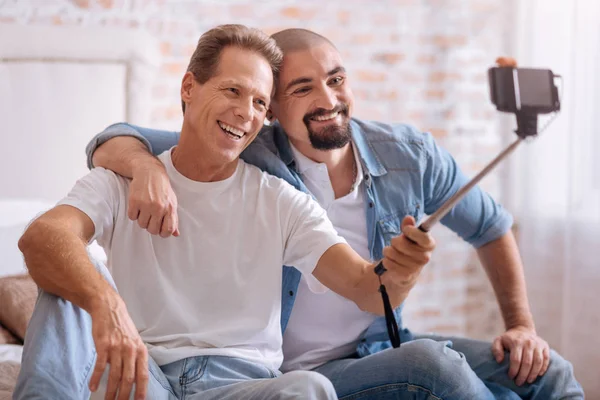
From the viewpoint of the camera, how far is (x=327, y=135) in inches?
74.9

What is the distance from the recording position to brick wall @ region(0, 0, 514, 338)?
10.5 ft

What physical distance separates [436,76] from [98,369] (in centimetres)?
237

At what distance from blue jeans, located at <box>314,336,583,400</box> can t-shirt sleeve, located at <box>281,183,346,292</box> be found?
20 centimetres

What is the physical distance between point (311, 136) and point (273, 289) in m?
0.43

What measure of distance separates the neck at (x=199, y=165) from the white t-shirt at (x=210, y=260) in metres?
0.03

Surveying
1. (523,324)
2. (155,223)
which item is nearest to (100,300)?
(155,223)

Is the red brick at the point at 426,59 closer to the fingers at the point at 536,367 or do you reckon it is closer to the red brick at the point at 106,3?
the red brick at the point at 106,3

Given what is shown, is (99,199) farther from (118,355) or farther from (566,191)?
(566,191)

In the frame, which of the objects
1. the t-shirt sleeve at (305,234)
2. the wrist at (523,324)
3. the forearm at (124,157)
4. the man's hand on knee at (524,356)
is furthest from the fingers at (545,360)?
the forearm at (124,157)

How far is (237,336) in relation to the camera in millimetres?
1627

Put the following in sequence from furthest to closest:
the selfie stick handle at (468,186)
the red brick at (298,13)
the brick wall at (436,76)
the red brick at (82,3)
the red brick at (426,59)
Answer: the red brick at (426,59)
the brick wall at (436,76)
the red brick at (298,13)
the red brick at (82,3)
the selfie stick handle at (468,186)

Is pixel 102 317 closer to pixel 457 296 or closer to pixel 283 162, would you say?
pixel 283 162

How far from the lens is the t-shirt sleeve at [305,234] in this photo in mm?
1637

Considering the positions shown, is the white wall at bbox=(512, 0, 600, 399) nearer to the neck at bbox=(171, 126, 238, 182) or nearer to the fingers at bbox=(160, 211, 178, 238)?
the neck at bbox=(171, 126, 238, 182)
